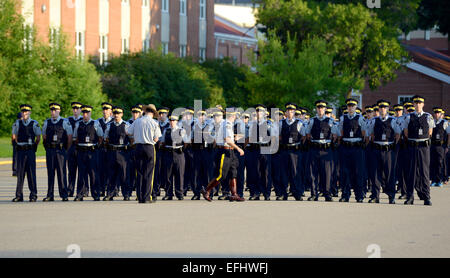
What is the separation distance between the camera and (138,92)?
4697 centimetres

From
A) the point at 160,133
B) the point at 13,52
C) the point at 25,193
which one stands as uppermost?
the point at 13,52

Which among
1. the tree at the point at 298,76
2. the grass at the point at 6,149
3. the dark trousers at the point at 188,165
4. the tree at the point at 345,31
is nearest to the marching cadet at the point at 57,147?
the dark trousers at the point at 188,165

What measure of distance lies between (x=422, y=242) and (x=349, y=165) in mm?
7643

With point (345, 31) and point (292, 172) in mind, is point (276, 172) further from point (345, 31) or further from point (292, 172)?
point (345, 31)

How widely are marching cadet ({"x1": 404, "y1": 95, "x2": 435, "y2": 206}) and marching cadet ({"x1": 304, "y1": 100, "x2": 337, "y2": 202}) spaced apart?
6.11 feet

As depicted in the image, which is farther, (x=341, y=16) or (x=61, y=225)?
(x=341, y=16)

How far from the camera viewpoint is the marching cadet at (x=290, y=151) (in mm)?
20469

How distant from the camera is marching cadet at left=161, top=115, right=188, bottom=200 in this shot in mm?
20328

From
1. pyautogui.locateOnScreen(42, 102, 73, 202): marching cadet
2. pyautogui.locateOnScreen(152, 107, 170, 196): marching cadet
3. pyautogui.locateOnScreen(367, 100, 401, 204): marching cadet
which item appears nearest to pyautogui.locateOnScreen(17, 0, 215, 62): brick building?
pyautogui.locateOnScreen(152, 107, 170, 196): marching cadet

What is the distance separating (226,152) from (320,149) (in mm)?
2133

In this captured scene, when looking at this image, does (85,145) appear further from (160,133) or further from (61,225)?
(61,225)

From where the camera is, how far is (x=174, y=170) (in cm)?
2041

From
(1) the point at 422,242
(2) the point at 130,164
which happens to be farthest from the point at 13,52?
(1) the point at 422,242

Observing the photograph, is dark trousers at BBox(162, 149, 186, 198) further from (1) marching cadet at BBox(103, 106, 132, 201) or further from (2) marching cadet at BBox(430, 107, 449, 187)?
(2) marching cadet at BBox(430, 107, 449, 187)
